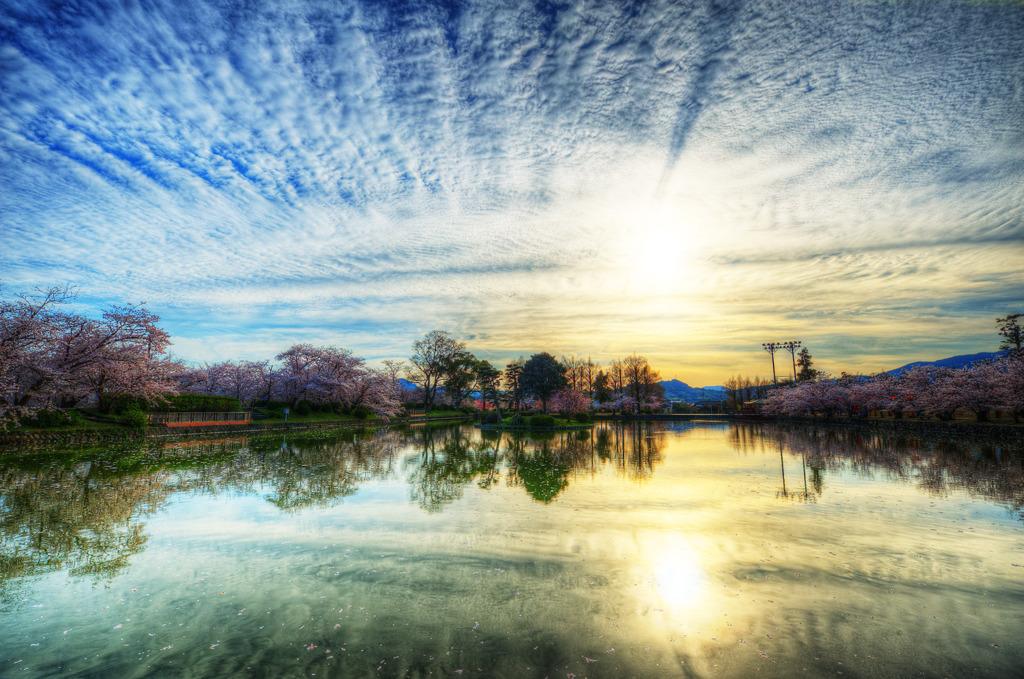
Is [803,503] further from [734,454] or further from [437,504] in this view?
[734,454]

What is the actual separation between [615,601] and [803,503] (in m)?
7.93

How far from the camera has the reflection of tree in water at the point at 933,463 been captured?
12.6 meters

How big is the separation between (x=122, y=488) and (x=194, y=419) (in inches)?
814

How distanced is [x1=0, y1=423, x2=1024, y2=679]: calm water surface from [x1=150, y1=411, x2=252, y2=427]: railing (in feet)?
52.1

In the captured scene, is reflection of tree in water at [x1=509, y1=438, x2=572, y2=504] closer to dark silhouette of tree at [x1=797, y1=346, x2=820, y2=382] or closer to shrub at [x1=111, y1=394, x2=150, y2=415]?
shrub at [x1=111, y1=394, x2=150, y2=415]

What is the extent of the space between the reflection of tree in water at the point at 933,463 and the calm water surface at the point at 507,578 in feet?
1.15

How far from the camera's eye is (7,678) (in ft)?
13.3

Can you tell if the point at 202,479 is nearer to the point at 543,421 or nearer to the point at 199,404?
the point at 199,404

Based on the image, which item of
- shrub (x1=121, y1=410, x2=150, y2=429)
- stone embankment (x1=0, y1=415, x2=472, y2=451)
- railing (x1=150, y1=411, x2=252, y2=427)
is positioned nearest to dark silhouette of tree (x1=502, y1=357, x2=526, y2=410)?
stone embankment (x1=0, y1=415, x2=472, y2=451)

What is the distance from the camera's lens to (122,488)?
1188 centimetres

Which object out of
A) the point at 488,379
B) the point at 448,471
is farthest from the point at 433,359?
the point at 448,471

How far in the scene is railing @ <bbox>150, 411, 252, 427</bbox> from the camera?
90.7 feet

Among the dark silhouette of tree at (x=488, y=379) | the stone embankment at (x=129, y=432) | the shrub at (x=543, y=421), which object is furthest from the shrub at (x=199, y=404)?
the dark silhouette of tree at (x=488, y=379)

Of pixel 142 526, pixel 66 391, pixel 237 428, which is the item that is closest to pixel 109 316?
pixel 66 391
